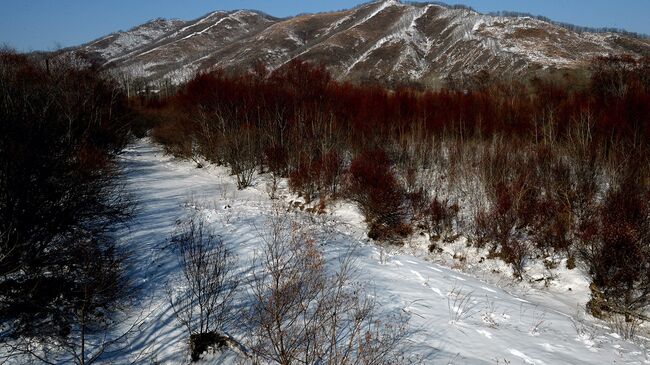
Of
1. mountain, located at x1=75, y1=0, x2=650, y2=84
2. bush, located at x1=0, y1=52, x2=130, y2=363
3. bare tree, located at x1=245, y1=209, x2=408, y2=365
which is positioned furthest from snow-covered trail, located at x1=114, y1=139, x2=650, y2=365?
mountain, located at x1=75, y1=0, x2=650, y2=84

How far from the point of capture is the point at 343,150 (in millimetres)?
17125

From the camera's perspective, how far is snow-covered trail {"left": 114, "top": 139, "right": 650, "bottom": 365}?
5.57 meters

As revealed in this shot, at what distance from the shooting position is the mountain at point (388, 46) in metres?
71.6

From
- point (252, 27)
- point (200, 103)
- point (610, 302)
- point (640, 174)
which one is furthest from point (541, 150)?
point (252, 27)

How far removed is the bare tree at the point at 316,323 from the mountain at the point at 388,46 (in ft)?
148

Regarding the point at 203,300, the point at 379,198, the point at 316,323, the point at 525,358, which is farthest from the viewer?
the point at 379,198

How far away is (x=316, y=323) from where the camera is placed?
5629mm

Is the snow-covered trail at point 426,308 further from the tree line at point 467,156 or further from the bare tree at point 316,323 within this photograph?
the tree line at point 467,156

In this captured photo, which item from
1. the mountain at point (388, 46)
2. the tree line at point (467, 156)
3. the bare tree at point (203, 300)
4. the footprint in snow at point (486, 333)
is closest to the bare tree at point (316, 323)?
the bare tree at point (203, 300)

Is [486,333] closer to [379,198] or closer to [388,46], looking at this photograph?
[379,198]

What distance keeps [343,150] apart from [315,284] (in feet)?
36.6

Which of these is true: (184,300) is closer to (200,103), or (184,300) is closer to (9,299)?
(9,299)

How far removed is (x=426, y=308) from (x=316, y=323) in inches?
93.5

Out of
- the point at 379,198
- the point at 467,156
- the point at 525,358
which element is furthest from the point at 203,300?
the point at 467,156
